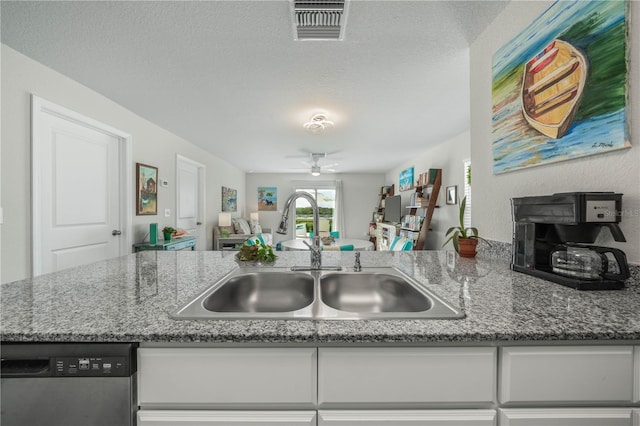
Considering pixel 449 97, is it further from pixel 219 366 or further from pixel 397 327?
pixel 219 366

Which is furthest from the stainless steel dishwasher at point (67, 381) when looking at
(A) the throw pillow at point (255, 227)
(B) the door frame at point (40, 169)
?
(A) the throw pillow at point (255, 227)

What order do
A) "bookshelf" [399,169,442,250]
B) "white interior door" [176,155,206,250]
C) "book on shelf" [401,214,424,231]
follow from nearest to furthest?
1. "white interior door" [176,155,206,250]
2. "bookshelf" [399,169,442,250]
3. "book on shelf" [401,214,424,231]

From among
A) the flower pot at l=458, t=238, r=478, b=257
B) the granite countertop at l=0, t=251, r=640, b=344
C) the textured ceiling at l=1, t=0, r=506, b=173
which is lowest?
the granite countertop at l=0, t=251, r=640, b=344

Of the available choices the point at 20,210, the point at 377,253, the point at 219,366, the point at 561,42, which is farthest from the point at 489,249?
the point at 20,210

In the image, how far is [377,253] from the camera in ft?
5.99

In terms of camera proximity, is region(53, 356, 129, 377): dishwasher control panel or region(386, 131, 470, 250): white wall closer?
region(53, 356, 129, 377): dishwasher control panel

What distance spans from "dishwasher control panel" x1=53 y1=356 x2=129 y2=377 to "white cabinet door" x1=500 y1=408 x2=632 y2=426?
0.93m

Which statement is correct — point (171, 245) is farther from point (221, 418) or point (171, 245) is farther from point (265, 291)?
point (221, 418)

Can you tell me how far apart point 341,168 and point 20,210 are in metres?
5.84

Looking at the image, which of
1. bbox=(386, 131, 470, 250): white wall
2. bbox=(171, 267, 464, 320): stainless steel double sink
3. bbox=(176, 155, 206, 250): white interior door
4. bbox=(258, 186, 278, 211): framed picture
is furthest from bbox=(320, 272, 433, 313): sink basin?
bbox=(258, 186, 278, 211): framed picture

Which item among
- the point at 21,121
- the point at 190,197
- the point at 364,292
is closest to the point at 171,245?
the point at 190,197

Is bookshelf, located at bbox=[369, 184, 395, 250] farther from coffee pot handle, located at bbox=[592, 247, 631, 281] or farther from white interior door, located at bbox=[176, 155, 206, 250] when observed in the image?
coffee pot handle, located at bbox=[592, 247, 631, 281]

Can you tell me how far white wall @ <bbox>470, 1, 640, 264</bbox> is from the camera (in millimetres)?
896

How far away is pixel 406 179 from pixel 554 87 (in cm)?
497
